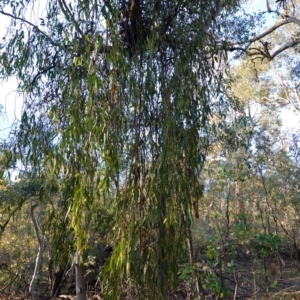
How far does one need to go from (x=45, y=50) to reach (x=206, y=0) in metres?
1.25

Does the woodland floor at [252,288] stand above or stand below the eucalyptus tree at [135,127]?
below

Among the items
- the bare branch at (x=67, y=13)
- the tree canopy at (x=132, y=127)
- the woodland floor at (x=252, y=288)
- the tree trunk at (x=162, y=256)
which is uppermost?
the bare branch at (x=67, y=13)

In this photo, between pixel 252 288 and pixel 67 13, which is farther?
pixel 252 288

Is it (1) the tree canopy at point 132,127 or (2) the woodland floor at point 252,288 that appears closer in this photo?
(1) the tree canopy at point 132,127

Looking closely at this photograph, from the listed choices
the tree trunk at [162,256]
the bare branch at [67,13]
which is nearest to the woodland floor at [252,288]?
the tree trunk at [162,256]

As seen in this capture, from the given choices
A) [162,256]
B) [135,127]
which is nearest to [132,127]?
[135,127]

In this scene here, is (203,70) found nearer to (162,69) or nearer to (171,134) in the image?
(162,69)

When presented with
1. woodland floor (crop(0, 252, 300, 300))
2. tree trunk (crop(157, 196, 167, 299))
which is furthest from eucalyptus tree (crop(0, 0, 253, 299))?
woodland floor (crop(0, 252, 300, 300))

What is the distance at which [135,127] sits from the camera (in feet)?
8.38

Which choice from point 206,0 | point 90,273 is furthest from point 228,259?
point 206,0

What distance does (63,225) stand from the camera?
298 centimetres

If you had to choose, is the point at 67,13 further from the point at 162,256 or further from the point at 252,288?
the point at 252,288

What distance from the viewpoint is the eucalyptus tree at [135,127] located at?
2334 millimetres

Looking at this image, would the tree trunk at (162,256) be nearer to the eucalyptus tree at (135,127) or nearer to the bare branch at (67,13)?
the eucalyptus tree at (135,127)
